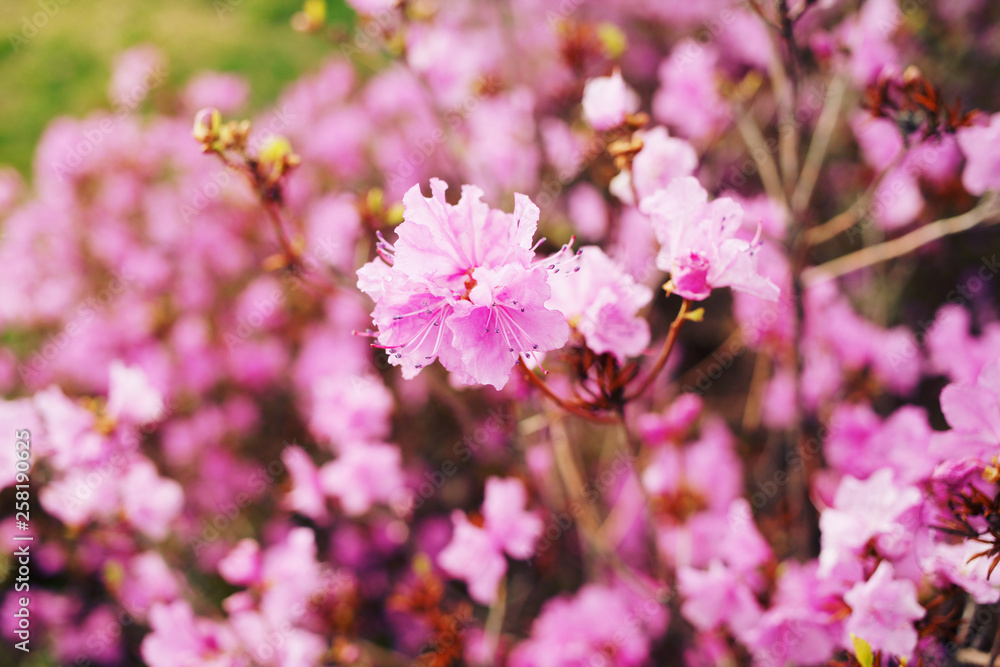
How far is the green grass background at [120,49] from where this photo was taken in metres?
5.89

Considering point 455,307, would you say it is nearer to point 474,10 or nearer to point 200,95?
point 200,95

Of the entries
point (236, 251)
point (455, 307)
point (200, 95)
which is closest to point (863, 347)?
point (455, 307)

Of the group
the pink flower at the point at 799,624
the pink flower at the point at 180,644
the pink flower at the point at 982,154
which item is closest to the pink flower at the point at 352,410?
the pink flower at the point at 180,644

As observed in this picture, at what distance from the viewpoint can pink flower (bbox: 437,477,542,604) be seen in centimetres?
189

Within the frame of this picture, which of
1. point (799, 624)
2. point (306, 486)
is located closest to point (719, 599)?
point (799, 624)

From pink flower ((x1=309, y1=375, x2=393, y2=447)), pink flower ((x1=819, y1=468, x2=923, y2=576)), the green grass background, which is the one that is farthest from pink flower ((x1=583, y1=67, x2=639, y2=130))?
the green grass background

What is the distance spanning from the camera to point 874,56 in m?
2.24

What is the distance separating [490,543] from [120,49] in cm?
707

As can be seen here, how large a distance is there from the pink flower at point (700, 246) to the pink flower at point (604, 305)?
0.09 metres

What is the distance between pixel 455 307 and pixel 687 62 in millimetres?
2101

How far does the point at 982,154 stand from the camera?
5.09 feet

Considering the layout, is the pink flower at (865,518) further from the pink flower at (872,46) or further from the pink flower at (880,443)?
the pink flower at (872,46)

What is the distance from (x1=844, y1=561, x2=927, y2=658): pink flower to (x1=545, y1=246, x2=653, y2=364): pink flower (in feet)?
2.24

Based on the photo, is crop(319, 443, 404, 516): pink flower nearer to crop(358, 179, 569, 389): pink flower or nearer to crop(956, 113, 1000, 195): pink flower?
crop(358, 179, 569, 389): pink flower
